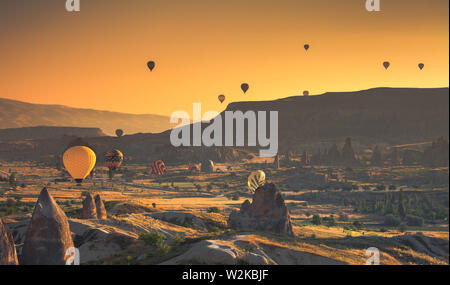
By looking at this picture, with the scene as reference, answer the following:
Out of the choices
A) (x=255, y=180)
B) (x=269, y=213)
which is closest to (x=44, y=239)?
(x=269, y=213)

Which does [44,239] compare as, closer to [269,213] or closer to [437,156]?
[269,213]

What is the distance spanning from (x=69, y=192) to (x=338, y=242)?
3649 inches


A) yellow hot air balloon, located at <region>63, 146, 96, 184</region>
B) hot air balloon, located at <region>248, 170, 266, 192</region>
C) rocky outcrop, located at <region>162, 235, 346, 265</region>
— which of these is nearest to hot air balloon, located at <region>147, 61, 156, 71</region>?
hot air balloon, located at <region>248, 170, 266, 192</region>

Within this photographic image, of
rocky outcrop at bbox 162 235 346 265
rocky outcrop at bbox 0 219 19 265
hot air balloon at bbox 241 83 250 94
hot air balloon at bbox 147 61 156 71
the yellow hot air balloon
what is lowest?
rocky outcrop at bbox 162 235 346 265

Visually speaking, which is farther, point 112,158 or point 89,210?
point 112,158

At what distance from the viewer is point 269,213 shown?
59062 mm

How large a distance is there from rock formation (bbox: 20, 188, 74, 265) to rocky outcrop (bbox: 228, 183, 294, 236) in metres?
23.8

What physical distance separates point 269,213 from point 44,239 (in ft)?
83.5

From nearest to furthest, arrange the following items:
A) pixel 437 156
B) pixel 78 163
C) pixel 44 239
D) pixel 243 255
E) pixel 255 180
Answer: pixel 44 239
pixel 243 255
pixel 78 163
pixel 255 180
pixel 437 156

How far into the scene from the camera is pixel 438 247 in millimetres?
59594

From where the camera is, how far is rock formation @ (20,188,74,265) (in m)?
39.6

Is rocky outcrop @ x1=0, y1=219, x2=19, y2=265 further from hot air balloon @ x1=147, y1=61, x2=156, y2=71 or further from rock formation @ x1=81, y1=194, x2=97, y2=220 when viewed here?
hot air balloon @ x1=147, y1=61, x2=156, y2=71

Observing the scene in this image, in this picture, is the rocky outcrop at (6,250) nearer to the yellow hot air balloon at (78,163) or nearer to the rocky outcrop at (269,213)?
the rocky outcrop at (269,213)
